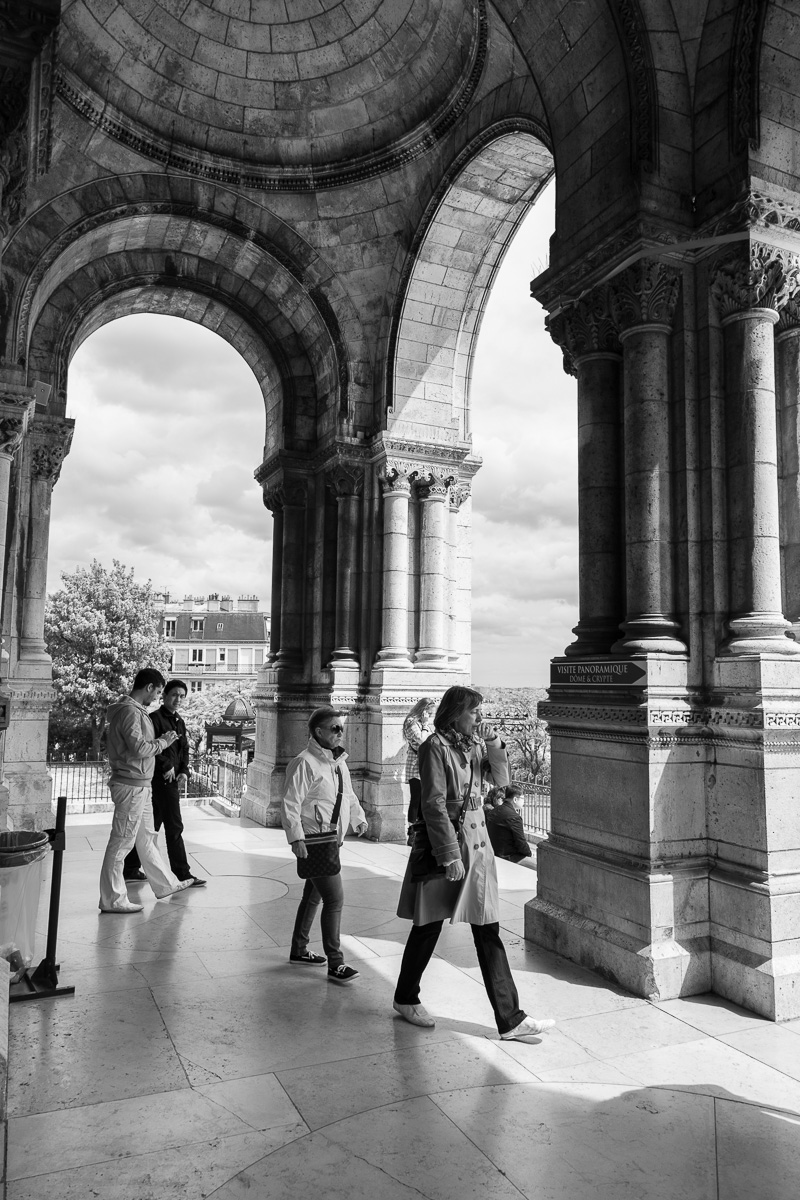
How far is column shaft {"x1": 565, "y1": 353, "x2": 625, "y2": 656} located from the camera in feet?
20.9

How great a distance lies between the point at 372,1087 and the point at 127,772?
12.2 feet

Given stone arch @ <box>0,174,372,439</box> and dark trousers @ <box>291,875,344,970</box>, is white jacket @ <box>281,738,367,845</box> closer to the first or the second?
dark trousers @ <box>291,875,344,970</box>

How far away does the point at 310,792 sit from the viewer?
215 inches

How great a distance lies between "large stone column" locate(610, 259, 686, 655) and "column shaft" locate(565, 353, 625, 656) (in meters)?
0.27

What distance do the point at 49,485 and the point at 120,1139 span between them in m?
9.97

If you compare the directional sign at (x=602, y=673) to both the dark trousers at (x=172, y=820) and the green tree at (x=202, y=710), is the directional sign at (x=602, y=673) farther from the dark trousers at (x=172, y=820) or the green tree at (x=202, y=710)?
the green tree at (x=202, y=710)

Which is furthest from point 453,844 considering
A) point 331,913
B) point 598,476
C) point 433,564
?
point 433,564

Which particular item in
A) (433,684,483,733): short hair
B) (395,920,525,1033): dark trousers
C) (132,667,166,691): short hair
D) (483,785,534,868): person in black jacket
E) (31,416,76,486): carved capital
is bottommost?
(395,920,525,1033): dark trousers

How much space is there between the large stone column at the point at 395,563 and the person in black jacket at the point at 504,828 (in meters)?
6.65

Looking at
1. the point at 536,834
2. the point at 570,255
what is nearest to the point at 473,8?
the point at 570,255

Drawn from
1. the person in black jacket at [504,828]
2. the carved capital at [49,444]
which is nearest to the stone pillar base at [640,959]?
the person in black jacket at [504,828]

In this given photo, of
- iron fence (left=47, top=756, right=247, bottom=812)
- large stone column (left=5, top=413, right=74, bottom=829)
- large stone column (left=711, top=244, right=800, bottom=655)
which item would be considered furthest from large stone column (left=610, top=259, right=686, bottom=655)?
iron fence (left=47, top=756, right=247, bottom=812)

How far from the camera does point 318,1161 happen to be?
3.31 meters

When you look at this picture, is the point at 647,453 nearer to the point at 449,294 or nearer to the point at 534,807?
the point at 449,294
